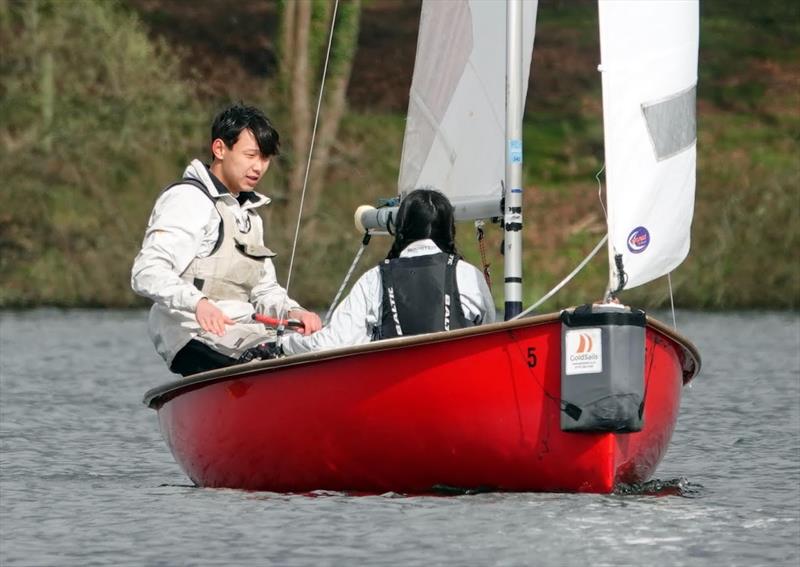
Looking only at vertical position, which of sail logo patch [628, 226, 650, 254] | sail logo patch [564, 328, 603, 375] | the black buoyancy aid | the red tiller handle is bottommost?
sail logo patch [564, 328, 603, 375]

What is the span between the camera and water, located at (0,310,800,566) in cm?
773

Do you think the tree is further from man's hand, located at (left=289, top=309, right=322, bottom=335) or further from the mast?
man's hand, located at (left=289, top=309, right=322, bottom=335)

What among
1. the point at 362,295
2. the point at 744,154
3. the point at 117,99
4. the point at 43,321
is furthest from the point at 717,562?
the point at 744,154

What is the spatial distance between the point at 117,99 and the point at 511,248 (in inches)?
777

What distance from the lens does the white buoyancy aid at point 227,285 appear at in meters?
9.20

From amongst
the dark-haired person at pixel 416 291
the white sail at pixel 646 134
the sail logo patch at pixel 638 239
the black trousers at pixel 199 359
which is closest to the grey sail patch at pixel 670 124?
the white sail at pixel 646 134

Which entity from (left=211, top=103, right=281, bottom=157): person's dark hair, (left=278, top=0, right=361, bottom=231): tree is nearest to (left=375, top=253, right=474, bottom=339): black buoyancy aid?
(left=211, top=103, right=281, bottom=157): person's dark hair

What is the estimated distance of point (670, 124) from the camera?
8.82 m

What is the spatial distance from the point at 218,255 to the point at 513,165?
141cm

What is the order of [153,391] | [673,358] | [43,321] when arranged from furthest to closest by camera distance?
[43,321]
[153,391]
[673,358]

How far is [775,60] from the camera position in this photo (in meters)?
39.5

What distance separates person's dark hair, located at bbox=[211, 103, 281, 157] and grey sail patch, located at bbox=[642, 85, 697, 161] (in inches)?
65.7

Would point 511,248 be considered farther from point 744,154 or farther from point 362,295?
point 744,154

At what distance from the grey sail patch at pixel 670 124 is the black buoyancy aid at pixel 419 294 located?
3.27 ft
